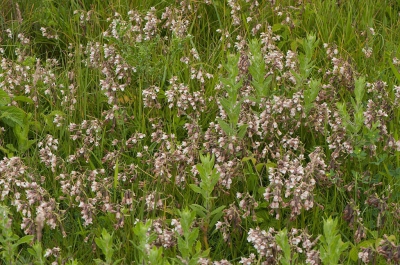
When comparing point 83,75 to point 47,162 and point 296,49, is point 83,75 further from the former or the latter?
point 296,49

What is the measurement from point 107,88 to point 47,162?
72cm

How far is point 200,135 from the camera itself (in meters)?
4.44

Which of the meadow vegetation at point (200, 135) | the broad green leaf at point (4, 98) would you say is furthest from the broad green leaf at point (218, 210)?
the broad green leaf at point (4, 98)

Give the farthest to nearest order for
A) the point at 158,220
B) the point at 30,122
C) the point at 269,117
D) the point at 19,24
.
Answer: the point at 19,24
the point at 30,122
the point at 269,117
the point at 158,220

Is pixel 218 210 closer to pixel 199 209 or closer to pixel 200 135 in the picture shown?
pixel 199 209

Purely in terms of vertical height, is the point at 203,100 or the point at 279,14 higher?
the point at 279,14

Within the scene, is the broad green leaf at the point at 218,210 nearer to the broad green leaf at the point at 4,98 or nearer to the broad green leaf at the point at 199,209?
the broad green leaf at the point at 199,209

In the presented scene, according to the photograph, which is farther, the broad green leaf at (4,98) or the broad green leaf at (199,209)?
the broad green leaf at (4,98)

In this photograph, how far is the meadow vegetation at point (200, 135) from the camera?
12.6 ft

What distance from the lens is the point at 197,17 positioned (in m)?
5.80

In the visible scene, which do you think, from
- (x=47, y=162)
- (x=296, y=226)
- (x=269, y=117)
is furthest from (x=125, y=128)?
(x=296, y=226)

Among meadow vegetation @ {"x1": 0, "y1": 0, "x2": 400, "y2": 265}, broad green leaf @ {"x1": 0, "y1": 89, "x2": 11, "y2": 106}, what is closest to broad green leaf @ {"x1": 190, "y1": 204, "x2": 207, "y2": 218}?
meadow vegetation @ {"x1": 0, "y1": 0, "x2": 400, "y2": 265}

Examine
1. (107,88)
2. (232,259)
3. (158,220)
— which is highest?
(107,88)

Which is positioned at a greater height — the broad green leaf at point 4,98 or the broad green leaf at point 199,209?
the broad green leaf at point 4,98
